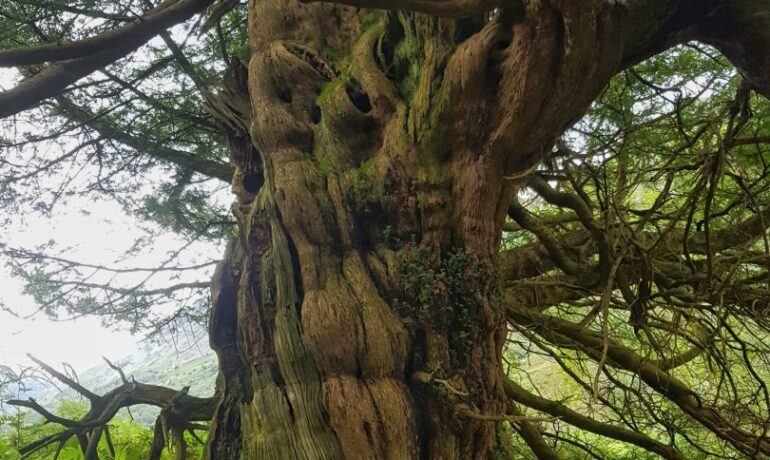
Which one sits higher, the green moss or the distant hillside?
the distant hillside

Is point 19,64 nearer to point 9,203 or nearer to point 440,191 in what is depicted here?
point 440,191

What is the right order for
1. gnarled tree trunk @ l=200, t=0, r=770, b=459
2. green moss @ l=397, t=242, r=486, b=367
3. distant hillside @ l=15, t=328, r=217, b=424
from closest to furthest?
1. gnarled tree trunk @ l=200, t=0, r=770, b=459
2. green moss @ l=397, t=242, r=486, b=367
3. distant hillside @ l=15, t=328, r=217, b=424

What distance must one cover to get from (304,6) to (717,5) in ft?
6.59

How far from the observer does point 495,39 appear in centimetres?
175

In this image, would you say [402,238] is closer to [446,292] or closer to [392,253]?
[392,253]

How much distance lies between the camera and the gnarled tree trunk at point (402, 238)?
5.24ft

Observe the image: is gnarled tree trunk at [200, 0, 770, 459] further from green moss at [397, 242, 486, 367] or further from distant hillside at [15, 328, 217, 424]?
distant hillside at [15, 328, 217, 424]

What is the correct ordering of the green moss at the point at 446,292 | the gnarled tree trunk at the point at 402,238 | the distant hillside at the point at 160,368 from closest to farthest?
the gnarled tree trunk at the point at 402,238
the green moss at the point at 446,292
the distant hillside at the point at 160,368

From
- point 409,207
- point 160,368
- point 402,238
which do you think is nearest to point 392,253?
point 402,238

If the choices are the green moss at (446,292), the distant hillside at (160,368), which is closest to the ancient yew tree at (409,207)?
the green moss at (446,292)

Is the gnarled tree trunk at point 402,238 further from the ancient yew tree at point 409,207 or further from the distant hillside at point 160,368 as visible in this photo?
the distant hillside at point 160,368

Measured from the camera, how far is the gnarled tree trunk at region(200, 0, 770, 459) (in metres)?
1.60

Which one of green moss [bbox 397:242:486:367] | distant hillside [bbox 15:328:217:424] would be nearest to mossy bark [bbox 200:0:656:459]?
green moss [bbox 397:242:486:367]

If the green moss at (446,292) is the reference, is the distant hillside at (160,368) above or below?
above
